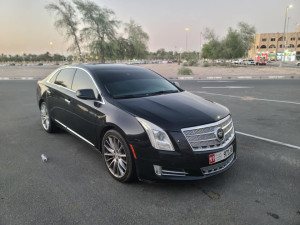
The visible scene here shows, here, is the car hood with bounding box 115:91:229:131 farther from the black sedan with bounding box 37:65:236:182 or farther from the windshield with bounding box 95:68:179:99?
the windshield with bounding box 95:68:179:99

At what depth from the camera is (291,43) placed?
101 meters

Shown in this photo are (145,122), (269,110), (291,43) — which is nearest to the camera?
(145,122)

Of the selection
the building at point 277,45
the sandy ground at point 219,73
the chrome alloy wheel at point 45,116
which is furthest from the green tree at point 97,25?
the building at point 277,45

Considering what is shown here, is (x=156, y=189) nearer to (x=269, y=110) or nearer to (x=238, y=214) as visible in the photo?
(x=238, y=214)

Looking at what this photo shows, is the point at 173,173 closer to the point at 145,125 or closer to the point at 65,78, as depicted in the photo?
the point at 145,125

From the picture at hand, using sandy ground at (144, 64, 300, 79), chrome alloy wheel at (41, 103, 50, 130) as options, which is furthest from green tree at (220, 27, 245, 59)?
chrome alloy wheel at (41, 103, 50, 130)

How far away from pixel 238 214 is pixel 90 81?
9.78 feet

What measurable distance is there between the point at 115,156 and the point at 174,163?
95 cm

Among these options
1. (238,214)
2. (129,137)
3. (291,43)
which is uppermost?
(291,43)

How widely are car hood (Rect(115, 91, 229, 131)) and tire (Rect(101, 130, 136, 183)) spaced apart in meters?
0.43

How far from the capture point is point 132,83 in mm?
4266

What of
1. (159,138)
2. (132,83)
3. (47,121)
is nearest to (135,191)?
(159,138)

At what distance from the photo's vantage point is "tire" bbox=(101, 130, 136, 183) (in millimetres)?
3148

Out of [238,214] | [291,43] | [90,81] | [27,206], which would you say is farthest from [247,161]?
[291,43]
